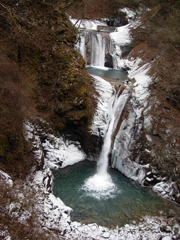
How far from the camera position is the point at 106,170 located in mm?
9836

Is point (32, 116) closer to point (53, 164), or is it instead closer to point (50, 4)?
point (53, 164)

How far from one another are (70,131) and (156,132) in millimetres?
5102

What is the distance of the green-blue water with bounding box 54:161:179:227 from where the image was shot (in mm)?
6852

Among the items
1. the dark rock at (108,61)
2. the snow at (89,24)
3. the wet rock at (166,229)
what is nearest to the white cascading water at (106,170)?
the wet rock at (166,229)

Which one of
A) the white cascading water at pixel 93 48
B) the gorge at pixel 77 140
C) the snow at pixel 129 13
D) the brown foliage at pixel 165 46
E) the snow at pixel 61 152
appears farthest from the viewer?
the snow at pixel 129 13

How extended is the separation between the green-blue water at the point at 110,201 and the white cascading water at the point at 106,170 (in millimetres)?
214

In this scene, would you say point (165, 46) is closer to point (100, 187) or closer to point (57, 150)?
point (57, 150)

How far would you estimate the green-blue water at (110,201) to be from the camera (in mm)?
6852

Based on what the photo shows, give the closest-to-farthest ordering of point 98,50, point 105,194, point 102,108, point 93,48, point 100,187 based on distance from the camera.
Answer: point 105,194, point 100,187, point 102,108, point 93,48, point 98,50

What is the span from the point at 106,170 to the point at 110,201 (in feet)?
7.52

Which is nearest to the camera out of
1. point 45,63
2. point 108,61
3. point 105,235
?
point 105,235

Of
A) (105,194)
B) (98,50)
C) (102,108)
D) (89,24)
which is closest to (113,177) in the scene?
(105,194)

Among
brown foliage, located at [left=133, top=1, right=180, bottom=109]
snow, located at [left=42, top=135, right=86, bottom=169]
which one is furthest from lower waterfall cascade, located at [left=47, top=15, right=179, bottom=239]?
brown foliage, located at [left=133, top=1, right=180, bottom=109]

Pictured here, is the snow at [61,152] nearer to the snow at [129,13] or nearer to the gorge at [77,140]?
the gorge at [77,140]
